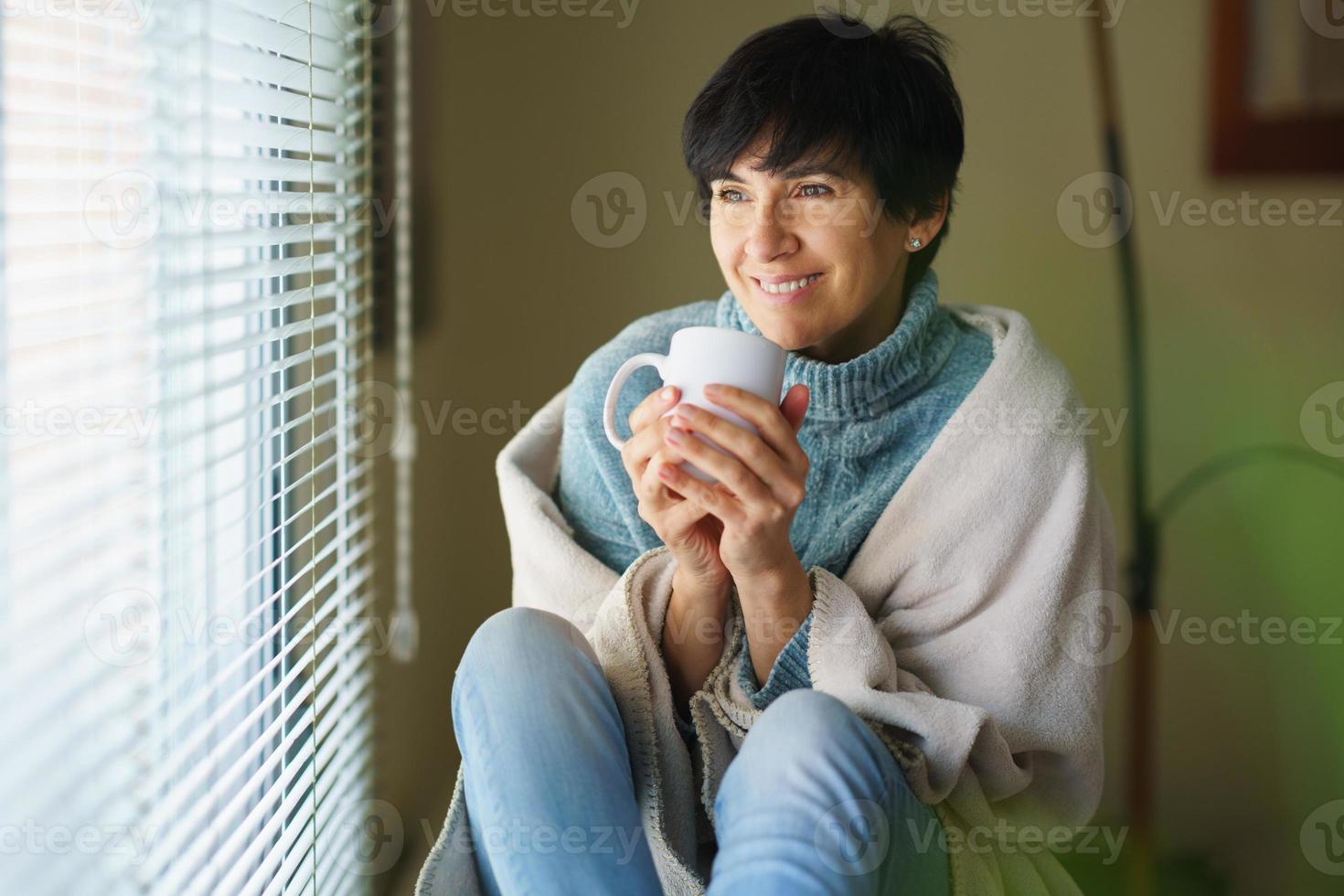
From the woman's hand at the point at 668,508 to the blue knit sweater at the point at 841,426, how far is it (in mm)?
151

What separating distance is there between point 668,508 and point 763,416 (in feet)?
0.44

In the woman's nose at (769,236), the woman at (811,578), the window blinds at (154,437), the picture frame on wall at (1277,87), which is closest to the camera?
the window blinds at (154,437)

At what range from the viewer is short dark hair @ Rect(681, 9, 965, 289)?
3.81ft

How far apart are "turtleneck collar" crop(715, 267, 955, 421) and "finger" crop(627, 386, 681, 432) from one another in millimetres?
240

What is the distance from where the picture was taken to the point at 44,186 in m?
0.85

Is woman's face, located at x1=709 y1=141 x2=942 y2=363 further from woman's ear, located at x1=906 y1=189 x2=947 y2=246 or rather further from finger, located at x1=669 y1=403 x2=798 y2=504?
finger, located at x1=669 y1=403 x2=798 y2=504

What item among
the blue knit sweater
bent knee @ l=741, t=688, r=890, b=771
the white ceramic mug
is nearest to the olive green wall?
the blue knit sweater

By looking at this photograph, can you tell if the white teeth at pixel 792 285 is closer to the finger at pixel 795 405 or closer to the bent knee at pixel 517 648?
the finger at pixel 795 405

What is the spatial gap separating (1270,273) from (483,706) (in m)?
1.28

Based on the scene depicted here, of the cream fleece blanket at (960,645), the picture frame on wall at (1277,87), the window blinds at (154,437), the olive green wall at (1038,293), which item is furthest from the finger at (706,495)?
the picture frame on wall at (1277,87)

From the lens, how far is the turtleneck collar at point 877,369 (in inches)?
47.4

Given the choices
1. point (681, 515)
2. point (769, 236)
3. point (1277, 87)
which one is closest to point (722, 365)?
point (681, 515)

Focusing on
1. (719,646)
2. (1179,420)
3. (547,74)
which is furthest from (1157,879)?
(547,74)

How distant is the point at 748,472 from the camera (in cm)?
97
